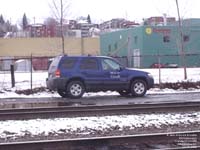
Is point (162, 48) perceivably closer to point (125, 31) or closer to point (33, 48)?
point (125, 31)

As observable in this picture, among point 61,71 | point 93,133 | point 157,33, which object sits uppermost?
point 157,33

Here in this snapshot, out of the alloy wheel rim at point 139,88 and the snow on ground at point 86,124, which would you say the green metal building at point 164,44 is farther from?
the snow on ground at point 86,124

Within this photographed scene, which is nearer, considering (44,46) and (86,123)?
(86,123)

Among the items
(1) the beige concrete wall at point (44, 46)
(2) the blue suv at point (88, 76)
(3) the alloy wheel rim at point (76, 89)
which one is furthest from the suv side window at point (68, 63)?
(1) the beige concrete wall at point (44, 46)

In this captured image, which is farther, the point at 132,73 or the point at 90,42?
the point at 90,42

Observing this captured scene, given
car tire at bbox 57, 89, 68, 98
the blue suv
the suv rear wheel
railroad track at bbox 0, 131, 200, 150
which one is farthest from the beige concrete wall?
railroad track at bbox 0, 131, 200, 150

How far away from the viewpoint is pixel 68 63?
71.2 feet

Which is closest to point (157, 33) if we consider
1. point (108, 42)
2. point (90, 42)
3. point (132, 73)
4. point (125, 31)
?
point (125, 31)

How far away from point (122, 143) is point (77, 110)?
6201 mm

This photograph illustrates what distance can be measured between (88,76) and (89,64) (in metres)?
0.53

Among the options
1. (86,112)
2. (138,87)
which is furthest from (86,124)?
(138,87)

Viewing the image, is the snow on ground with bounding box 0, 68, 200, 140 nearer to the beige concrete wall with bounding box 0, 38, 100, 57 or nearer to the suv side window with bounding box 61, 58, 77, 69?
the suv side window with bounding box 61, 58, 77, 69

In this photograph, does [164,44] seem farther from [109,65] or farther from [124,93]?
[109,65]

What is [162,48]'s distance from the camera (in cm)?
6244
